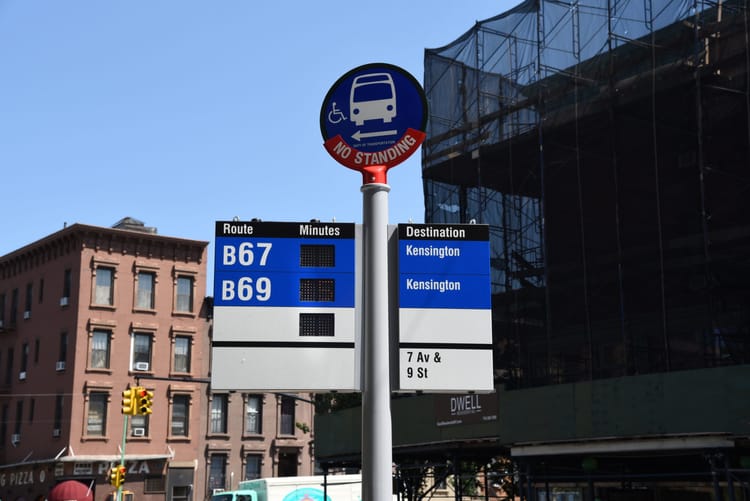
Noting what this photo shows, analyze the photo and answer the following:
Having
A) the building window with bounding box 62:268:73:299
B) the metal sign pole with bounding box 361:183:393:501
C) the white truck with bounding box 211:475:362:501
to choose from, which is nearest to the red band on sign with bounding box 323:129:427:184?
the metal sign pole with bounding box 361:183:393:501

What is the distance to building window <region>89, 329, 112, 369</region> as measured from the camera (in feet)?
182

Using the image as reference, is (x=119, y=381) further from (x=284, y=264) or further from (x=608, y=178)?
(x=284, y=264)

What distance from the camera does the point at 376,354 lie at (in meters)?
6.86

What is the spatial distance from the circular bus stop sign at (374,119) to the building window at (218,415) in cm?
5481

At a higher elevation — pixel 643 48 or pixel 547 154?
pixel 643 48

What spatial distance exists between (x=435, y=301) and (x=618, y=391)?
14.1 metres

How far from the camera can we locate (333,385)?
6930 mm

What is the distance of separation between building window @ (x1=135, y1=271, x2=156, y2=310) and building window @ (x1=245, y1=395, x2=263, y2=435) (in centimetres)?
919

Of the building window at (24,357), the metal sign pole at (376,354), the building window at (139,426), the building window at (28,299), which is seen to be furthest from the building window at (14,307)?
the metal sign pole at (376,354)

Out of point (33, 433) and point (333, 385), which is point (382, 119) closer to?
point (333, 385)

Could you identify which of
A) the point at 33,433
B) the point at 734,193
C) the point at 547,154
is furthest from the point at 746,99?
the point at 33,433

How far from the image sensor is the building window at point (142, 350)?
57.1 meters

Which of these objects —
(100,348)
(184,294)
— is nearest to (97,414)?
(100,348)

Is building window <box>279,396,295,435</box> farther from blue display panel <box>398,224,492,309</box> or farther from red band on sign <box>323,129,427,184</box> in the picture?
blue display panel <box>398,224,492,309</box>
